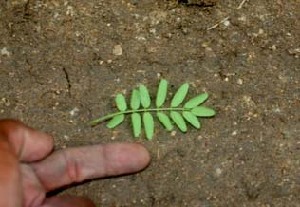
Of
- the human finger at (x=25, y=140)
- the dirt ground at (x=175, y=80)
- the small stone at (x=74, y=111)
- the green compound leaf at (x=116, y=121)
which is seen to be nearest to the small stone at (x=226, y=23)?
the dirt ground at (x=175, y=80)

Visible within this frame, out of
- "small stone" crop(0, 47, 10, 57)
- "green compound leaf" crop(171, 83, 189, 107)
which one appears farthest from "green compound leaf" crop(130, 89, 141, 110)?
"small stone" crop(0, 47, 10, 57)

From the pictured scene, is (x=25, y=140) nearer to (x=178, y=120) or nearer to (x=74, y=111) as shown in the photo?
(x=74, y=111)

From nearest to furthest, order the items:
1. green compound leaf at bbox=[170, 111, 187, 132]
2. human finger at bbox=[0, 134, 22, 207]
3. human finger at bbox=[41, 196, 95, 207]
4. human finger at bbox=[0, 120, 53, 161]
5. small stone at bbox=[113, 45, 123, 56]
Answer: human finger at bbox=[0, 134, 22, 207], human finger at bbox=[0, 120, 53, 161], human finger at bbox=[41, 196, 95, 207], green compound leaf at bbox=[170, 111, 187, 132], small stone at bbox=[113, 45, 123, 56]

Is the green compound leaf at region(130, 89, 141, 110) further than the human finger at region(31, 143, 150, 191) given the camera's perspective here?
Yes

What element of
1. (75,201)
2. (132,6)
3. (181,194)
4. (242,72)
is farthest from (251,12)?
(75,201)

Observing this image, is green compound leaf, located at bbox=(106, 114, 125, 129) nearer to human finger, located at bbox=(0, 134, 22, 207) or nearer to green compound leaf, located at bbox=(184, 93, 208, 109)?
green compound leaf, located at bbox=(184, 93, 208, 109)

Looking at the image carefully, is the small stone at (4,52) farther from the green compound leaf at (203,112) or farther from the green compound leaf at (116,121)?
the green compound leaf at (203,112)
